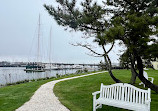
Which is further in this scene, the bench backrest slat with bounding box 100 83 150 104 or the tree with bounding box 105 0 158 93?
the tree with bounding box 105 0 158 93

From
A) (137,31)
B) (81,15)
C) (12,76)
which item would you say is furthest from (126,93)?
(12,76)

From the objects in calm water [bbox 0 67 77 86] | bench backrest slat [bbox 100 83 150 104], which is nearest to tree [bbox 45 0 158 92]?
bench backrest slat [bbox 100 83 150 104]

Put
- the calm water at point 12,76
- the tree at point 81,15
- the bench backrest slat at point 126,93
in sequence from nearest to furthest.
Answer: the bench backrest slat at point 126,93
the tree at point 81,15
the calm water at point 12,76

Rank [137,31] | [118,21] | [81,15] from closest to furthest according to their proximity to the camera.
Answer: [137,31], [118,21], [81,15]

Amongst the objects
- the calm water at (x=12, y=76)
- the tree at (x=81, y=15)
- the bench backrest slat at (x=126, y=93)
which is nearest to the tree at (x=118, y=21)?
the tree at (x=81, y=15)

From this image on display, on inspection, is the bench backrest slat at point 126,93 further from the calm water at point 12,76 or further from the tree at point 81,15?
the calm water at point 12,76

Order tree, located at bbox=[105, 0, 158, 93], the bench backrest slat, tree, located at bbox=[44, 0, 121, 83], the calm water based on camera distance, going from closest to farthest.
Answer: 1. the bench backrest slat
2. tree, located at bbox=[105, 0, 158, 93]
3. tree, located at bbox=[44, 0, 121, 83]
4. the calm water

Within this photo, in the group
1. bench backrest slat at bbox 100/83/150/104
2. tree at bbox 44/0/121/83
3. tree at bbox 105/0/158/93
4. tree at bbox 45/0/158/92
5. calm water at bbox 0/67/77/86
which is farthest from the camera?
calm water at bbox 0/67/77/86

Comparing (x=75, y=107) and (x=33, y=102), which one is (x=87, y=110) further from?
(x=33, y=102)

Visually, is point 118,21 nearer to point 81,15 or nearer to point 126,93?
point 81,15

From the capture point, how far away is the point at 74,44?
740 centimetres

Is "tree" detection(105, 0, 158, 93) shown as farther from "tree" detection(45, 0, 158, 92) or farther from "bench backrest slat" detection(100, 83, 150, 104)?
"bench backrest slat" detection(100, 83, 150, 104)

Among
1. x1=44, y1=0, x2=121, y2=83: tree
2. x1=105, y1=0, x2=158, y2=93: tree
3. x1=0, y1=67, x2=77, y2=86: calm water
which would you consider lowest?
x1=0, y1=67, x2=77, y2=86: calm water

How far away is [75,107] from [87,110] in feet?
1.51
